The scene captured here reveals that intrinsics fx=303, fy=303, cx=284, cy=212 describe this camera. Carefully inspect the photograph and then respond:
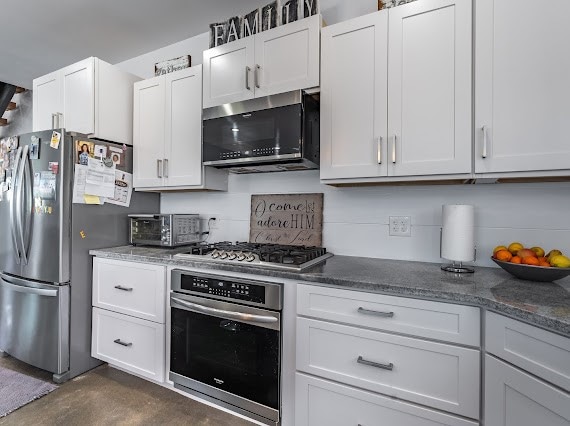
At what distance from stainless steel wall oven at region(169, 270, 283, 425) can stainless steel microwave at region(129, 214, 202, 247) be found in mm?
512

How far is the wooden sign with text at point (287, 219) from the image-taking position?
2.08 m

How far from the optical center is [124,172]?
243 cm

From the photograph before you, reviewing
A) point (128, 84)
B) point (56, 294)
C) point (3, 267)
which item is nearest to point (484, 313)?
point (56, 294)

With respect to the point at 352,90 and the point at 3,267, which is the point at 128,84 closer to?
the point at 3,267

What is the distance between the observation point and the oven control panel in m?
1.55

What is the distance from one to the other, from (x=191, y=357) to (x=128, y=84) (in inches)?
85.3

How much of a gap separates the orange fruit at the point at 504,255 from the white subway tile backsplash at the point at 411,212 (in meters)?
0.24

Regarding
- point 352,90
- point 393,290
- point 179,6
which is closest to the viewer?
point 393,290

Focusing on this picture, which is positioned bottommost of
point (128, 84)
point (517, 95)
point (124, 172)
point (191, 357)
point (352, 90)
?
point (191, 357)

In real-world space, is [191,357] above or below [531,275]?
below

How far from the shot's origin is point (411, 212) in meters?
1.82

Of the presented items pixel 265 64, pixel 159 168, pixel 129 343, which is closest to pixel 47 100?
pixel 159 168

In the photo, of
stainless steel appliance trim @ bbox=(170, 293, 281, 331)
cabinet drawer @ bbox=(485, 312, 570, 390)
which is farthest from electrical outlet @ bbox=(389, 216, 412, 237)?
stainless steel appliance trim @ bbox=(170, 293, 281, 331)

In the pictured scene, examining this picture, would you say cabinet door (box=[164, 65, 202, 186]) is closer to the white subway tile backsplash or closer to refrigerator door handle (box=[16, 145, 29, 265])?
the white subway tile backsplash
